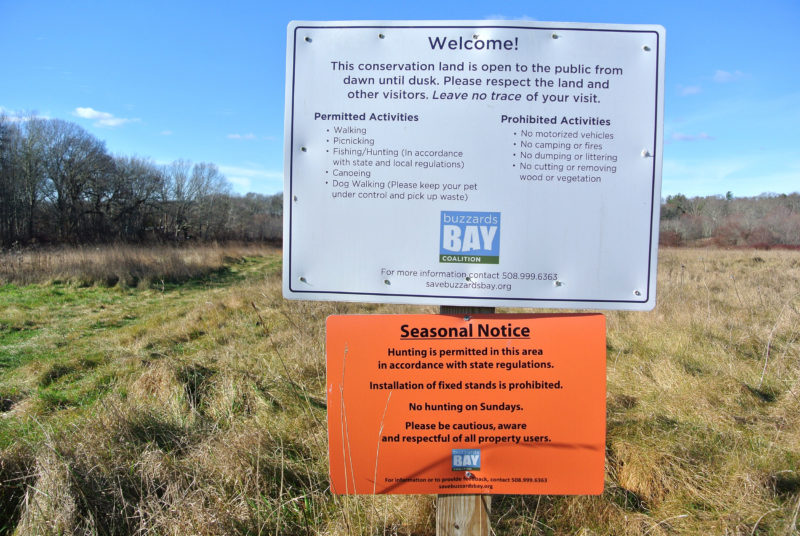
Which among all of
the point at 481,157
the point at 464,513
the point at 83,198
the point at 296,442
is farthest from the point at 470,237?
the point at 83,198

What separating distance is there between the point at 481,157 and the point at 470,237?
306 millimetres

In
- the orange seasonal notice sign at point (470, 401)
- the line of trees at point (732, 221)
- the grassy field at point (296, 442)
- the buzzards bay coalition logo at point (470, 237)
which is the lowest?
the grassy field at point (296, 442)

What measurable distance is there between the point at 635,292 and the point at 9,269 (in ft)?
59.2

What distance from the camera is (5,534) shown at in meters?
2.02

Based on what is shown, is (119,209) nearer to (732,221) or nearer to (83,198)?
(83,198)

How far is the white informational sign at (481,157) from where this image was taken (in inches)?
64.4

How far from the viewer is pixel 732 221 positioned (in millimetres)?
59500

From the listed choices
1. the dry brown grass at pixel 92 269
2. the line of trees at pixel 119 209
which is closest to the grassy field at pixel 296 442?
the dry brown grass at pixel 92 269

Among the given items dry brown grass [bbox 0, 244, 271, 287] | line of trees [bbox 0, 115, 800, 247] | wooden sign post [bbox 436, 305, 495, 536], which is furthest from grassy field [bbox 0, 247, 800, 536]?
line of trees [bbox 0, 115, 800, 247]

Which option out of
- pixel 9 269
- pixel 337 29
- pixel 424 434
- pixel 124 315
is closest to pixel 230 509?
pixel 424 434

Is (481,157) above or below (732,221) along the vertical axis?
below

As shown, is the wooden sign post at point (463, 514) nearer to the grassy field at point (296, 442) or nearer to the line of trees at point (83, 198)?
the grassy field at point (296, 442)

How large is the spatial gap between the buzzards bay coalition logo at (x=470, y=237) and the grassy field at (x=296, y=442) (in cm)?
117

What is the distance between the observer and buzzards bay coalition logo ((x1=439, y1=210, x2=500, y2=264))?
1.65m
